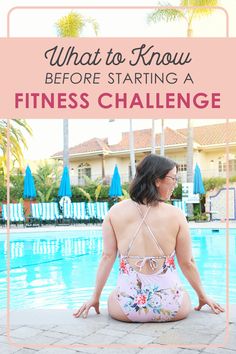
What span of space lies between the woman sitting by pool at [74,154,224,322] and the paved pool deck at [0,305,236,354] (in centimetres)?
11

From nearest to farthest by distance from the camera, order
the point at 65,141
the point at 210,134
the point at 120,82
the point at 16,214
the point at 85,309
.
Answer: the point at 120,82 → the point at 85,309 → the point at 16,214 → the point at 65,141 → the point at 210,134

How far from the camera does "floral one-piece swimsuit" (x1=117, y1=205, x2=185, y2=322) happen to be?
9.50 ft

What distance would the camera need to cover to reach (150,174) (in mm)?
2793

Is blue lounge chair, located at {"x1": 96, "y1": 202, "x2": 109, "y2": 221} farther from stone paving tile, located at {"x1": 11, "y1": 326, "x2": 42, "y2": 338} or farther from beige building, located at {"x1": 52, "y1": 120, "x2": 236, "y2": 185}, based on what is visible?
stone paving tile, located at {"x1": 11, "y1": 326, "x2": 42, "y2": 338}

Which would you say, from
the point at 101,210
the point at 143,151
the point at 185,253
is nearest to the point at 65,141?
the point at 101,210

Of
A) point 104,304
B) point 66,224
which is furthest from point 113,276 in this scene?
point 66,224

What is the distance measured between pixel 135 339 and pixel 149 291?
1.17ft

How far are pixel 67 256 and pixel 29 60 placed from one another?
7.87 m

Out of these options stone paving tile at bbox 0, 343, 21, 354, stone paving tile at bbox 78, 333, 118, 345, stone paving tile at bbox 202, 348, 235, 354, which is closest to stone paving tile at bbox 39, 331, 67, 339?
stone paving tile at bbox 78, 333, 118, 345

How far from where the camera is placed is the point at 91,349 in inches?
96.3

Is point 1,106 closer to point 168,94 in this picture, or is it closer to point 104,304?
point 168,94

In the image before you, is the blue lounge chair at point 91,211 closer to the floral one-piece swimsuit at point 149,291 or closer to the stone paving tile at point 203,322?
the stone paving tile at point 203,322

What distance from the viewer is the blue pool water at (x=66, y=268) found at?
5.86 meters

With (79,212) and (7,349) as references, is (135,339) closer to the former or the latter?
(7,349)
